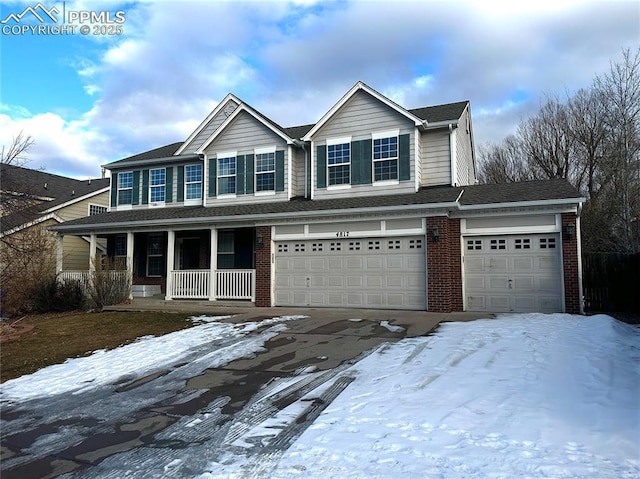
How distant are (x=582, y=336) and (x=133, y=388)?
7811 millimetres

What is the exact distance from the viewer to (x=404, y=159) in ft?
46.3

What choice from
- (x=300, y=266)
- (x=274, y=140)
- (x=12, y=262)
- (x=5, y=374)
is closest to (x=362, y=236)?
(x=300, y=266)

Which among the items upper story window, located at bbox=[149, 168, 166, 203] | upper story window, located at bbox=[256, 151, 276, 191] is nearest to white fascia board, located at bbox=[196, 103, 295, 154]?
upper story window, located at bbox=[256, 151, 276, 191]

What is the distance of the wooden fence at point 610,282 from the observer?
524 inches

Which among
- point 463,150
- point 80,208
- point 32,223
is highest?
point 463,150

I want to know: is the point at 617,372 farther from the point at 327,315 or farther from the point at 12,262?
the point at 12,262

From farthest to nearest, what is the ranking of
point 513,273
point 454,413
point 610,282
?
point 610,282, point 513,273, point 454,413

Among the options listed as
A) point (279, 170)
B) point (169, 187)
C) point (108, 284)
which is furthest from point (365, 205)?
point (169, 187)

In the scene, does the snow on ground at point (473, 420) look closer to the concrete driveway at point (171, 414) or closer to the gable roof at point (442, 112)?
the concrete driveway at point (171, 414)

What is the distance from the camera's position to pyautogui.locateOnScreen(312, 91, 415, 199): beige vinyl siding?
14.1 m

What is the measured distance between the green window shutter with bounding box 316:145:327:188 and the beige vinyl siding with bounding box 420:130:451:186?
3217mm

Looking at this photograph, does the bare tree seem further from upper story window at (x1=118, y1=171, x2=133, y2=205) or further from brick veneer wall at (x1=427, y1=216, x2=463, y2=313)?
upper story window at (x1=118, y1=171, x2=133, y2=205)

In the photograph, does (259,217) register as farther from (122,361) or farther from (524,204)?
(524,204)

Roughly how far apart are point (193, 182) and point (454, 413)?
50.2ft
